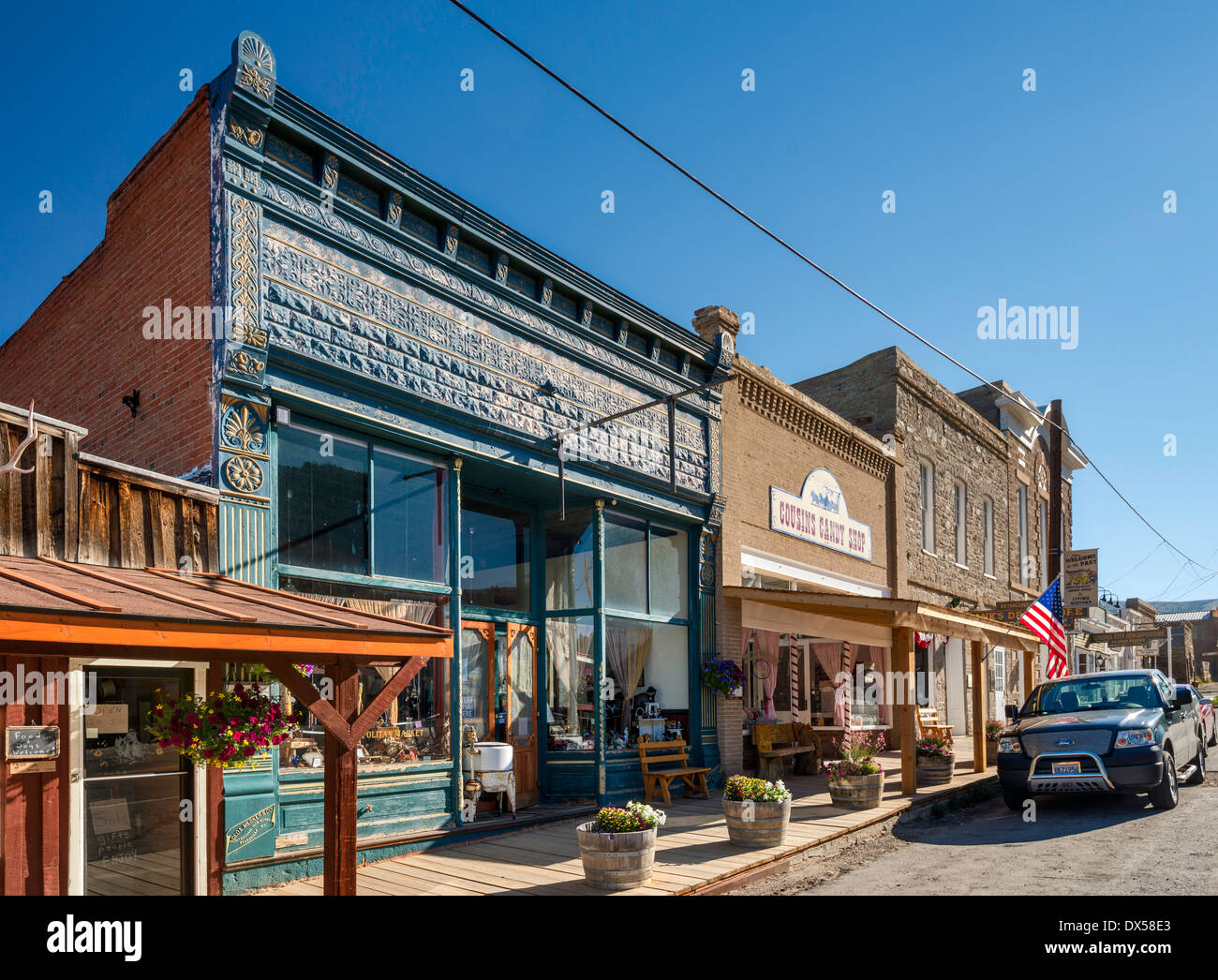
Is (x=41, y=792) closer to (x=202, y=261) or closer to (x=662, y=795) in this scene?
(x=202, y=261)

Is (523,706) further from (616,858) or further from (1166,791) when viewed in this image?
(1166,791)

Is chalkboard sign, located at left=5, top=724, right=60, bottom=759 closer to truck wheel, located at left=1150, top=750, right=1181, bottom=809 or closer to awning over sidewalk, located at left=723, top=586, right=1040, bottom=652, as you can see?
awning over sidewalk, located at left=723, top=586, right=1040, bottom=652

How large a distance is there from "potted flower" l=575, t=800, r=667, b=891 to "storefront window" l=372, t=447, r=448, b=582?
3524 mm

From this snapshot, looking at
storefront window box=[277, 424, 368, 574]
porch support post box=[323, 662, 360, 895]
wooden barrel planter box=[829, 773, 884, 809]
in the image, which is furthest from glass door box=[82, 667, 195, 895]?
wooden barrel planter box=[829, 773, 884, 809]

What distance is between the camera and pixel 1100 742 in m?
11.5

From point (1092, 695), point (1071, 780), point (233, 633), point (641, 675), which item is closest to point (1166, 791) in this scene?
point (1071, 780)

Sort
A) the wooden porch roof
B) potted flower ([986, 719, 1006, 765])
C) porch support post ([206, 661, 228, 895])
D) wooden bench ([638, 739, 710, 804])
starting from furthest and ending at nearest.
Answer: potted flower ([986, 719, 1006, 765]) → wooden bench ([638, 739, 710, 804]) → porch support post ([206, 661, 228, 895]) → the wooden porch roof

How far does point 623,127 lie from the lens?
28.6 ft

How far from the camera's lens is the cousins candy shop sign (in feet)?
56.8

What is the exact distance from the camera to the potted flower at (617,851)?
819 centimetres

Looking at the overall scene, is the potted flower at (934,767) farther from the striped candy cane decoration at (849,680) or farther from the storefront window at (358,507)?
the storefront window at (358,507)

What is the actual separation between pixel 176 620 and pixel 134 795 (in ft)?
10.1

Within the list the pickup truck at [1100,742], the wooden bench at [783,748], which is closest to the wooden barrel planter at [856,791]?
the pickup truck at [1100,742]

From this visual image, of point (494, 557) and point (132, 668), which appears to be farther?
point (494, 557)
